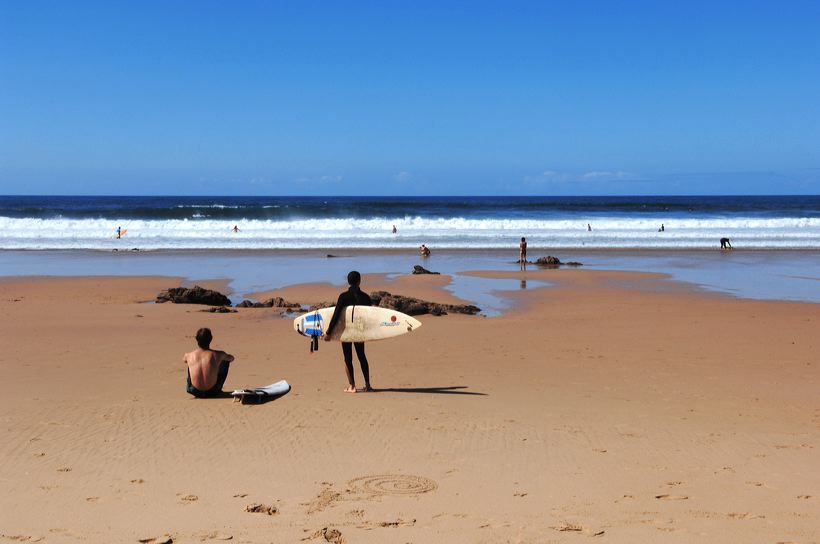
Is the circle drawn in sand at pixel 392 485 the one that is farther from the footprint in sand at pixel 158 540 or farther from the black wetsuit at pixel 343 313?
the black wetsuit at pixel 343 313

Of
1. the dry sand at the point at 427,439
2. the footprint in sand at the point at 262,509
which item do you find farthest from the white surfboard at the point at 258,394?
the footprint in sand at the point at 262,509

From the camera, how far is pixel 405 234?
49.4 metres

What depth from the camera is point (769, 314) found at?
1582 centimetres

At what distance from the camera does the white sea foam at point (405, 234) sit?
4138 cm

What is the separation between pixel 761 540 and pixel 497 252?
32377 millimetres

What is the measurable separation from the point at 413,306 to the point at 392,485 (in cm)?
974

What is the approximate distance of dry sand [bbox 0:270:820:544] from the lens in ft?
16.0

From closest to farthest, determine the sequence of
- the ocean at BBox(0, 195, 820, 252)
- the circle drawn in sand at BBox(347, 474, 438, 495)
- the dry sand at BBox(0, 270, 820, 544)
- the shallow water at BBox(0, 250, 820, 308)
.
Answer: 1. the dry sand at BBox(0, 270, 820, 544)
2. the circle drawn in sand at BBox(347, 474, 438, 495)
3. the shallow water at BBox(0, 250, 820, 308)
4. the ocean at BBox(0, 195, 820, 252)

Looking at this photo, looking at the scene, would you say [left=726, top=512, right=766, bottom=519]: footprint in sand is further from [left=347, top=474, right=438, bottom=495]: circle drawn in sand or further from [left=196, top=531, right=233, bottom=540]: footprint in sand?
[left=196, top=531, right=233, bottom=540]: footprint in sand

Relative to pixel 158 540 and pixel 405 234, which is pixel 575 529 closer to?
pixel 158 540

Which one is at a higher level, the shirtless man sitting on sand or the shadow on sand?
the shirtless man sitting on sand

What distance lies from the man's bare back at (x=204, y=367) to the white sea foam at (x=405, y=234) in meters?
31.4

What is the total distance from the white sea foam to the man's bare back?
31389mm

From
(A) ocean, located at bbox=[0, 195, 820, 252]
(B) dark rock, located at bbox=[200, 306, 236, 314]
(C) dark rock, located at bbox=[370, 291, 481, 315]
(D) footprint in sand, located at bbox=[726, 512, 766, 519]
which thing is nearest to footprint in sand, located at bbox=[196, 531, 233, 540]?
(D) footprint in sand, located at bbox=[726, 512, 766, 519]
